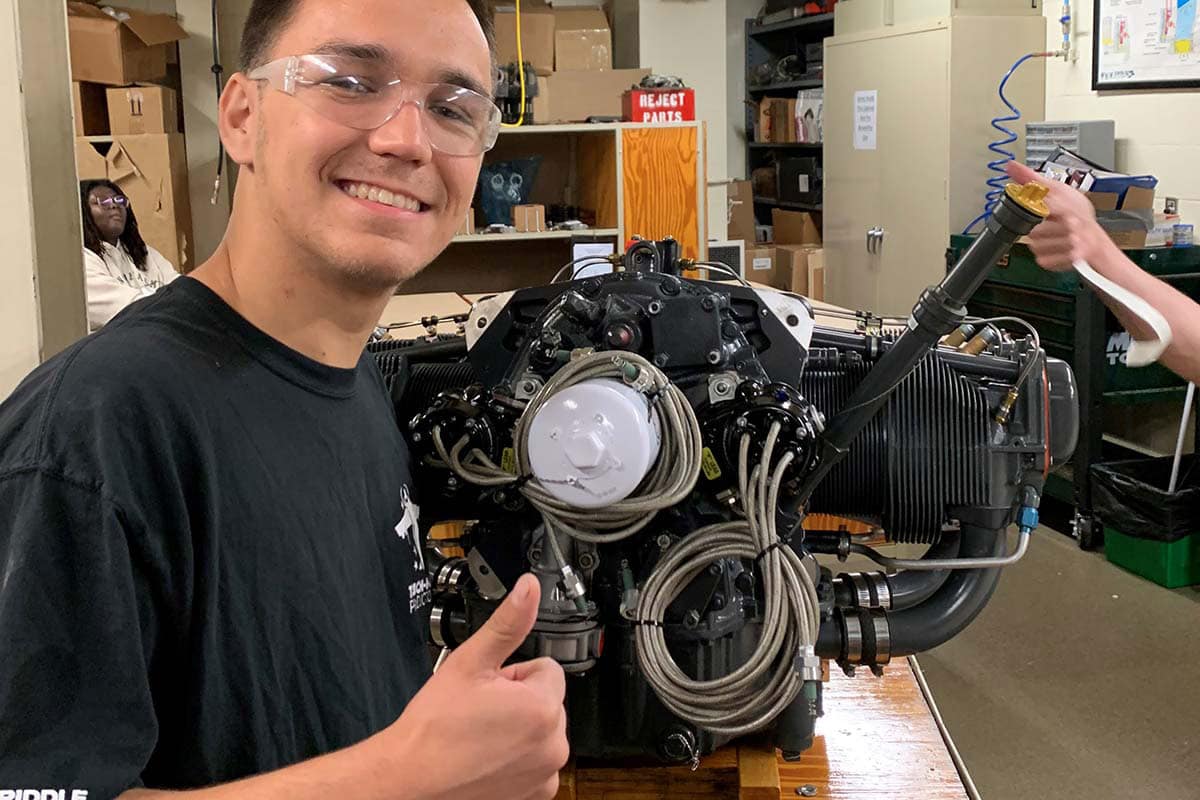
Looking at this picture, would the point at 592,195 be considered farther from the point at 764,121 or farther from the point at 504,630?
the point at 504,630

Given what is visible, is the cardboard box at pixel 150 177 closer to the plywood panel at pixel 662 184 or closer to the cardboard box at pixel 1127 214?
the plywood panel at pixel 662 184

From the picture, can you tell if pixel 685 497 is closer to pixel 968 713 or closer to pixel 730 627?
pixel 730 627

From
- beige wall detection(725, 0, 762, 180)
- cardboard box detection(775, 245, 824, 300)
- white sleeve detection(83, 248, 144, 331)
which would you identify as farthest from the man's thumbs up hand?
beige wall detection(725, 0, 762, 180)

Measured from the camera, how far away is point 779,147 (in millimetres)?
7398

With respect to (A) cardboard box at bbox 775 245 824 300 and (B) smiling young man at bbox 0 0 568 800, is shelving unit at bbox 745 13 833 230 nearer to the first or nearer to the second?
(A) cardboard box at bbox 775 245 824 300

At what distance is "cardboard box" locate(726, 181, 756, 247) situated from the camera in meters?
6.78

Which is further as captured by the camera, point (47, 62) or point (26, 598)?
point (47, 62)

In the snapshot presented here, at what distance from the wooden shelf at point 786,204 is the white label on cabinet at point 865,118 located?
1224 millimetres

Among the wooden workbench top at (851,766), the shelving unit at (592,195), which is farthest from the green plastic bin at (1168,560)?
the wooden workbench top at (851,766)

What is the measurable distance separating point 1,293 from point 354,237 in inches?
33.8

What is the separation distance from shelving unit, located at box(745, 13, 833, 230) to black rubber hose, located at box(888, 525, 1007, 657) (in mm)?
5471

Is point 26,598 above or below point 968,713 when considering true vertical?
above

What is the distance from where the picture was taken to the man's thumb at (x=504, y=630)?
0.73m

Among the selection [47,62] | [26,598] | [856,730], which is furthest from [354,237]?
[856,730]
